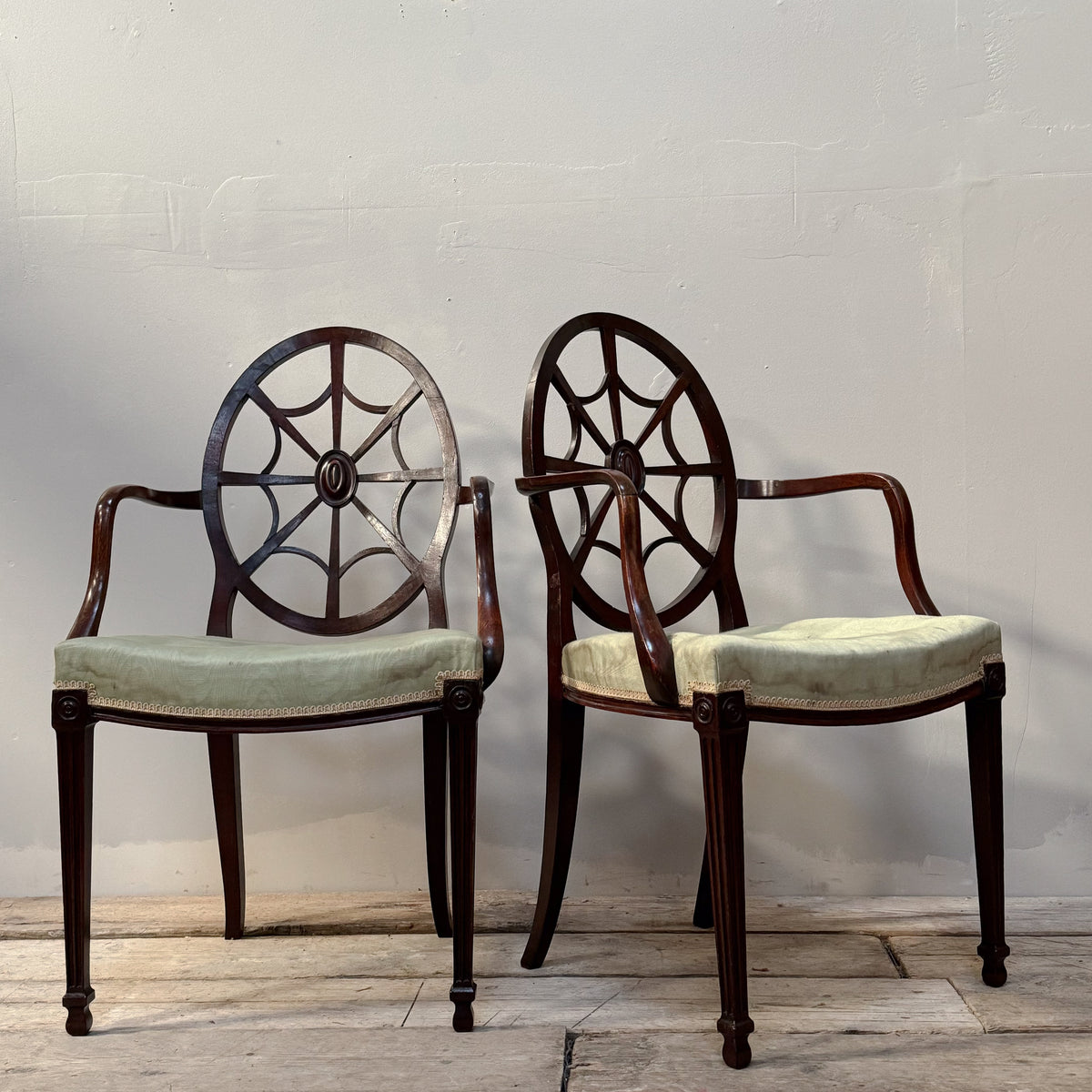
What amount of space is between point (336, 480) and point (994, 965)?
1.30m

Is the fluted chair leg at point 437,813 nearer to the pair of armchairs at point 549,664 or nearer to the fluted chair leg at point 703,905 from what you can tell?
the pair of armchairs at point 549,664

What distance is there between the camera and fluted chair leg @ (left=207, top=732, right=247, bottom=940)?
5.83 ft

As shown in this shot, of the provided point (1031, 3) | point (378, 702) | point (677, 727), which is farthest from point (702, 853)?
point (1031, 3)

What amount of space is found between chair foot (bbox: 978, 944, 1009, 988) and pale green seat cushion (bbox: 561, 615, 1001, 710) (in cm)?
41

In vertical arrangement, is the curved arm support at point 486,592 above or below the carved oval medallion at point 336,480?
below

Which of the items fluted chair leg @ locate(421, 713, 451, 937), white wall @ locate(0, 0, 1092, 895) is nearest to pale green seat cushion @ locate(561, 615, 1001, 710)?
fluted chair leg @ locate(421, 713, 451, 937)

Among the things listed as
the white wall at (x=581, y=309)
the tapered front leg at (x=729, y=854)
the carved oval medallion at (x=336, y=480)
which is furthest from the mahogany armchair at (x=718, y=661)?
the carved oval medallion at (x=336, y=480)

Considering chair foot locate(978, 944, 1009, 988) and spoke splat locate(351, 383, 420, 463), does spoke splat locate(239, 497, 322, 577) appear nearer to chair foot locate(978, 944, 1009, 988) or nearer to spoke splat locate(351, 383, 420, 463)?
spoke splat locate(351, 383, 420, 463)

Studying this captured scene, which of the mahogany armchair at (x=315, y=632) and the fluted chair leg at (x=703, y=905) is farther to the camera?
the fluted chair leg at (x=703, y=905)

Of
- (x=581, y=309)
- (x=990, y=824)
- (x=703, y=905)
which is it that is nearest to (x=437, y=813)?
(x=703, y=905)

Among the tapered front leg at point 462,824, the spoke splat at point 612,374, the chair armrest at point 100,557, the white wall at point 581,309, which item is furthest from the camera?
the white wall at point 581,309

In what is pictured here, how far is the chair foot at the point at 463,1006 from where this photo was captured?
1.38 metres

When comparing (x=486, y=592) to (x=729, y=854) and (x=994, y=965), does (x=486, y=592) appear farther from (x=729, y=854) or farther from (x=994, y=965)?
(x=994, y=965)

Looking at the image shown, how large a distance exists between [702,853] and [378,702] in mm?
905
